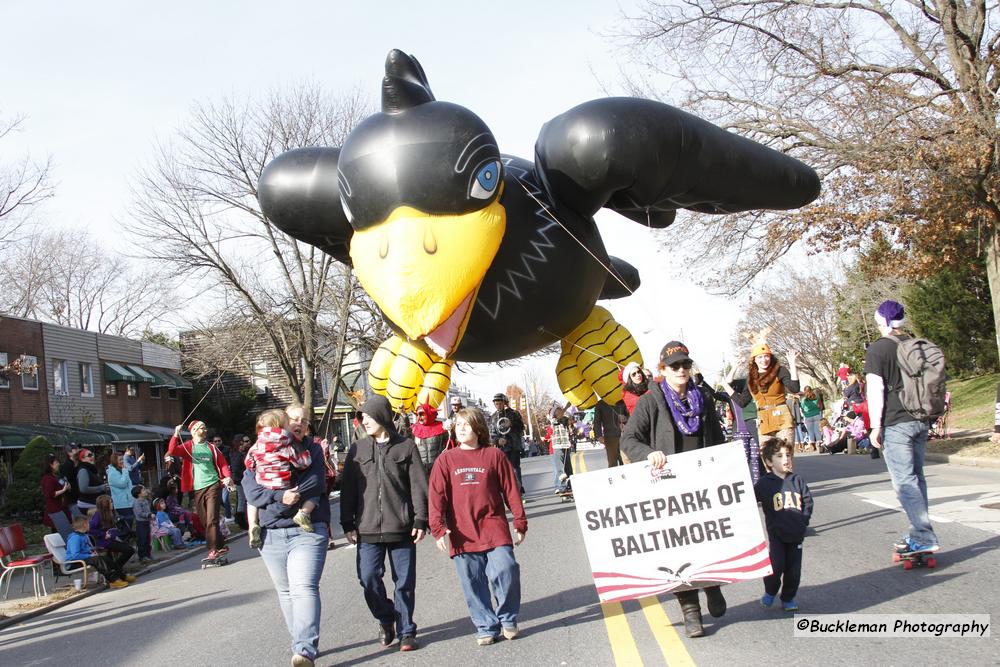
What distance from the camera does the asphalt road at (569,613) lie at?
4.91 m

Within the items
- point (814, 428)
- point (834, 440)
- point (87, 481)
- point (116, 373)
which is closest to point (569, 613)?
point (87, 481)

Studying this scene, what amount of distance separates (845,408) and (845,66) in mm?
6787

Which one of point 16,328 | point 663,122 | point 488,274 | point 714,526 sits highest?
point 16,328

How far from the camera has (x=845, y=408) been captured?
58.6 feet

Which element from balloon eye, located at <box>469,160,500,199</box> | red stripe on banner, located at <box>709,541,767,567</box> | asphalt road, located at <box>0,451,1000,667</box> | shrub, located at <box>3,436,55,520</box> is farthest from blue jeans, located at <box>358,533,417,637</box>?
shrub, located at <box>3,436,55,520</box>

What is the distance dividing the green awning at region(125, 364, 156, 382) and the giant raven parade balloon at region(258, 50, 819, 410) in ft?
101

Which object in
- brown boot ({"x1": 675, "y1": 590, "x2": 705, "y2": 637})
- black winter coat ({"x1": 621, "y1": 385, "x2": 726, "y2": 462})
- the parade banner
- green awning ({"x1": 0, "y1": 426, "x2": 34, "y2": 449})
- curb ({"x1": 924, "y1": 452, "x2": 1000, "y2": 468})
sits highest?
green awning ({"x1": 0, "y1": 426, "x2": 34, "y2": 449})

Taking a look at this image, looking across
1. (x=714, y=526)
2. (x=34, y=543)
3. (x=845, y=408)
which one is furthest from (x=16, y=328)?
(x=714, y=526)

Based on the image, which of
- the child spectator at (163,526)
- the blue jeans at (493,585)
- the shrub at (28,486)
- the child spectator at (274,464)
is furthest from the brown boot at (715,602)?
the shrub at (28,486)

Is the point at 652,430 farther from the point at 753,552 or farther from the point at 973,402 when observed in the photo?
the point at 973,402

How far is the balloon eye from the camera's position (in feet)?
20.2

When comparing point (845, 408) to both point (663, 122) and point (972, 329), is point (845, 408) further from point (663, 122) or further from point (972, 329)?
point (972, 329)

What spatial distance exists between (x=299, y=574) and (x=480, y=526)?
115 cm

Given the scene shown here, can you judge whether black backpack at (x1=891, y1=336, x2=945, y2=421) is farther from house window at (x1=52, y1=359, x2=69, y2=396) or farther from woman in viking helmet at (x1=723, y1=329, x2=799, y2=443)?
house window at (x1=52, y1=359, x2=69, y2=396)
